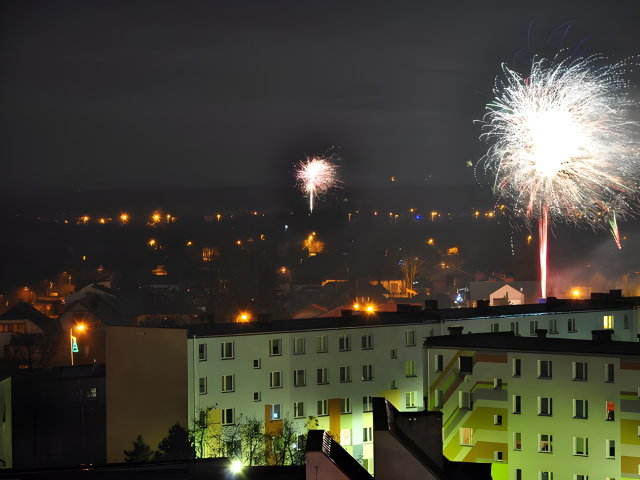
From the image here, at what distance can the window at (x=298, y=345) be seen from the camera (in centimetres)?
2366

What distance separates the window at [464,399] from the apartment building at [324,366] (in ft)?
4.05

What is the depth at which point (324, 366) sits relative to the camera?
2411 centimetres

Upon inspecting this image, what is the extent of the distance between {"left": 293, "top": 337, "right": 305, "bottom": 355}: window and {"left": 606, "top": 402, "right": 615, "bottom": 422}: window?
31.1ft

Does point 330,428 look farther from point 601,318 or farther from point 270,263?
point 270,263

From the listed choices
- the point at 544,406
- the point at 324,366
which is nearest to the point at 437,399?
the point at 544,406

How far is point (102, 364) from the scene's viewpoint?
39656 millimetres

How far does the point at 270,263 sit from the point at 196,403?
167 feet

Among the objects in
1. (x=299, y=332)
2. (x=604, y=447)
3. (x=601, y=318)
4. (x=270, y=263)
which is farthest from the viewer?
(x=270, y=263)

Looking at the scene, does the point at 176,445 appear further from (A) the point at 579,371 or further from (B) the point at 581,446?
(A) the point at 579,371

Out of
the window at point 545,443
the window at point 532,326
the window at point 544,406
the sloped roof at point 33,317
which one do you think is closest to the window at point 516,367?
the window at point 544,406

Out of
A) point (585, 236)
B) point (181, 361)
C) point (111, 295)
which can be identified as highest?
point (585, 236)

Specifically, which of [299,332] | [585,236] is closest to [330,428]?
[299,332]

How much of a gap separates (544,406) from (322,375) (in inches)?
292

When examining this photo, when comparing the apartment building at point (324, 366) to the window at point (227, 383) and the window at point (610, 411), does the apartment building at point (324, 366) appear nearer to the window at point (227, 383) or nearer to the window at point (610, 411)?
the window at point (227, 383)
